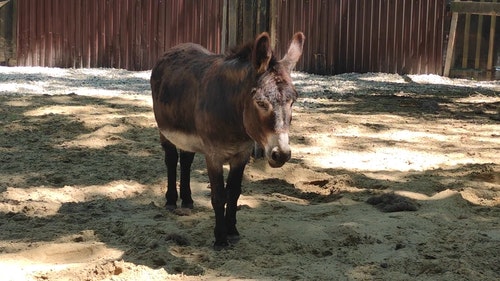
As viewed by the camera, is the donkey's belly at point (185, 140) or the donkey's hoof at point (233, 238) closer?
the donkey's hoof at point (233, 238)

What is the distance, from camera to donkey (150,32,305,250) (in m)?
5.13

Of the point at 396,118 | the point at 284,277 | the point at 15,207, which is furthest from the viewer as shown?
the point at 396,118

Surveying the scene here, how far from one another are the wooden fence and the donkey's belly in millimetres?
10902

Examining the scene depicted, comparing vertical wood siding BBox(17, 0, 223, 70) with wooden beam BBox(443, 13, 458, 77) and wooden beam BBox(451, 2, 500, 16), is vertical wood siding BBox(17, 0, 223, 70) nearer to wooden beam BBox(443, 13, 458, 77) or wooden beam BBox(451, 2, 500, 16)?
wooden beam BBox(443, 13, 458, 77)

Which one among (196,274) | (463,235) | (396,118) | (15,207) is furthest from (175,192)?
(396,118)

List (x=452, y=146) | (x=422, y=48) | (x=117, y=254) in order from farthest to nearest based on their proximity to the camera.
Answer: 1. (x=422, y=48)
2. (x=452, y=146)
3. (x=117, y=254)

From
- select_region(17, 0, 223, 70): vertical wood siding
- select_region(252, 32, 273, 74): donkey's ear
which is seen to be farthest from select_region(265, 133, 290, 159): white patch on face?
select_region(17, 0, 223, 70): vertical wood siding

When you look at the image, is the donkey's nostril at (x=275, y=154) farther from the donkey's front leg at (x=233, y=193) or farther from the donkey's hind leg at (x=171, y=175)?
the donkey's hind leg at (x=171, y=175)

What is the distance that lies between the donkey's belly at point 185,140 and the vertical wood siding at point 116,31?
11.0m

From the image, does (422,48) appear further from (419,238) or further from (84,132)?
(419,238)

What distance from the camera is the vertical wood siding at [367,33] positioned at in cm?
1709

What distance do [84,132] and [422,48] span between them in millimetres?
9646

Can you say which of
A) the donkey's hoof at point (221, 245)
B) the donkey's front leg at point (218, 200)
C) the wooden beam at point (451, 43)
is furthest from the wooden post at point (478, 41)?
the donkey's hoof at point (221, 245)

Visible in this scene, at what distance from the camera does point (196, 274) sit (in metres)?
5.13
